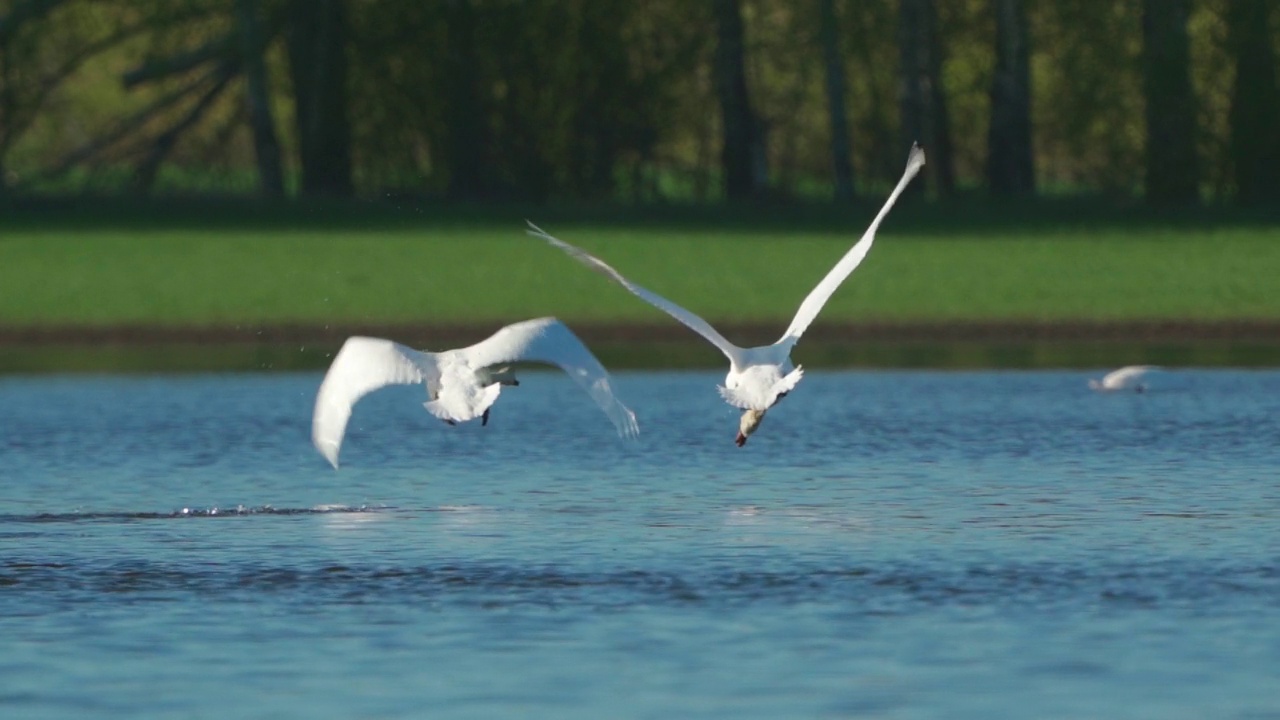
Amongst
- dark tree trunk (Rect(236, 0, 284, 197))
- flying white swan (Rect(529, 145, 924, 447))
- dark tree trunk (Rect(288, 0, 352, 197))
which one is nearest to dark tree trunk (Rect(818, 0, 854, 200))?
dark tree trunk (Rect(288, 0, 352, 197))

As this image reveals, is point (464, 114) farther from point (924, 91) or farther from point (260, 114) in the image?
point (924, 91)

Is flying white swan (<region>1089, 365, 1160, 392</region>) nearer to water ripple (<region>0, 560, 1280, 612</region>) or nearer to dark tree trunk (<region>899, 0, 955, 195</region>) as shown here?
water ripple (<region>0, 560, 1280, 612</region>)

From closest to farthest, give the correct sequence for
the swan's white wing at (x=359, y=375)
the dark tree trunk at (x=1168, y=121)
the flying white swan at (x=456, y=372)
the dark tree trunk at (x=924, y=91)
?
the flying white swan at (x=456, y=372)
the swan's white wing at (x=359, y=375)
the dark tree trunk at (x=1168, y=121)
the dark tree trunk at (x=924, y=91)

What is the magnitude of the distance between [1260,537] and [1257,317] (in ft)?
51.7

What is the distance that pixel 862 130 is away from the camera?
48.3 meters

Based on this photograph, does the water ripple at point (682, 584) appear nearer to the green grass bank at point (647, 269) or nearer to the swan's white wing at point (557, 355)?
the swan's white wing at point (557, 355)

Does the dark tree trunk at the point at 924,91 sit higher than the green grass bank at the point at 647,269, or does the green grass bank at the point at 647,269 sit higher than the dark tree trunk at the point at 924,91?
the dark tree trunk at the point at 924,91

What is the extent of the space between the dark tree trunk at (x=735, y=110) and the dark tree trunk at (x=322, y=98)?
5.23 m

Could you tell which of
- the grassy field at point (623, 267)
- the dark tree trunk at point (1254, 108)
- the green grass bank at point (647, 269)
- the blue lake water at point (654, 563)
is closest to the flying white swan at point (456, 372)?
the blue lake water at point (654, 563)

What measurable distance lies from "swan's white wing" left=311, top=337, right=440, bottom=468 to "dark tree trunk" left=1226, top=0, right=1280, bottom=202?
86.1ft

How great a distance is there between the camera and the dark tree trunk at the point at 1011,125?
4200 cm

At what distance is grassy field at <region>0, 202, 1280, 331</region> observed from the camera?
31.6m

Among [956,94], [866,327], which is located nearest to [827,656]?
[866,327]

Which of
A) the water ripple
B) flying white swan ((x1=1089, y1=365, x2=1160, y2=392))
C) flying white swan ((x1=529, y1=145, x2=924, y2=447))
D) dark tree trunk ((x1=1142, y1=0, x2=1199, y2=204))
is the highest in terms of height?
dark tree trunk ((x1=1142, y1=0, x2=1199, y2=204))
